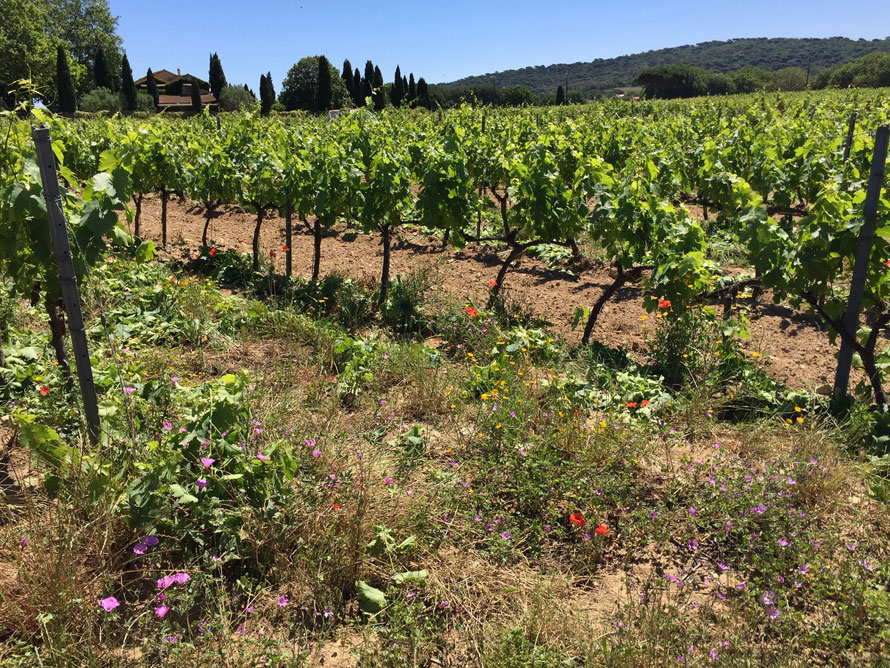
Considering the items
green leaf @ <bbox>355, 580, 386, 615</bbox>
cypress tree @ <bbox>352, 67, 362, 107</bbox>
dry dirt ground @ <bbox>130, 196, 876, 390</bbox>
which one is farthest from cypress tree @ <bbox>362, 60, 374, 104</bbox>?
green leaf @ <bbox>355, 580, 386, 615</bbox>

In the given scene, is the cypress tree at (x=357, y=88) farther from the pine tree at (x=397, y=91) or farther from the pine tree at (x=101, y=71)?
the pine tree at (x=101, y=71)

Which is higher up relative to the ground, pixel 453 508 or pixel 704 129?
pixel 704 129

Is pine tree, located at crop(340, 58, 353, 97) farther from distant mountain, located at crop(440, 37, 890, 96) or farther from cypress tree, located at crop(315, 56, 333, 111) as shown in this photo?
distant mountain, located at crop(440, 37, 890, 96)

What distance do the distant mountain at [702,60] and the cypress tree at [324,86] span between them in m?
75.3

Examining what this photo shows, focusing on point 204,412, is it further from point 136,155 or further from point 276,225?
point 276,225

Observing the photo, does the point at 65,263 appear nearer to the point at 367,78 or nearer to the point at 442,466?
the point at 442,466

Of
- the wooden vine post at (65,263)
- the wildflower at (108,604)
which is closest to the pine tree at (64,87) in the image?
the wooden vine post at (65,263)

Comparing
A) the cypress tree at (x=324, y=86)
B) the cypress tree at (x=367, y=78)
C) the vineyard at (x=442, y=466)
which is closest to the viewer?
the vineyard at (x=442, y=466)

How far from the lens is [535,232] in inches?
283

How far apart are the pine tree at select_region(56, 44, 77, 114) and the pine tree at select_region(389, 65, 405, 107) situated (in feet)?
71.7

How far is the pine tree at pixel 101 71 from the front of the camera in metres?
54.2

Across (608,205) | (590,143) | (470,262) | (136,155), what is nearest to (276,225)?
(136,155)

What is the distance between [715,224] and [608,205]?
5825mm

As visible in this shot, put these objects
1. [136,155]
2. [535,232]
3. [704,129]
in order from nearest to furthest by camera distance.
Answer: [535,232], [136,155], [704,129]
